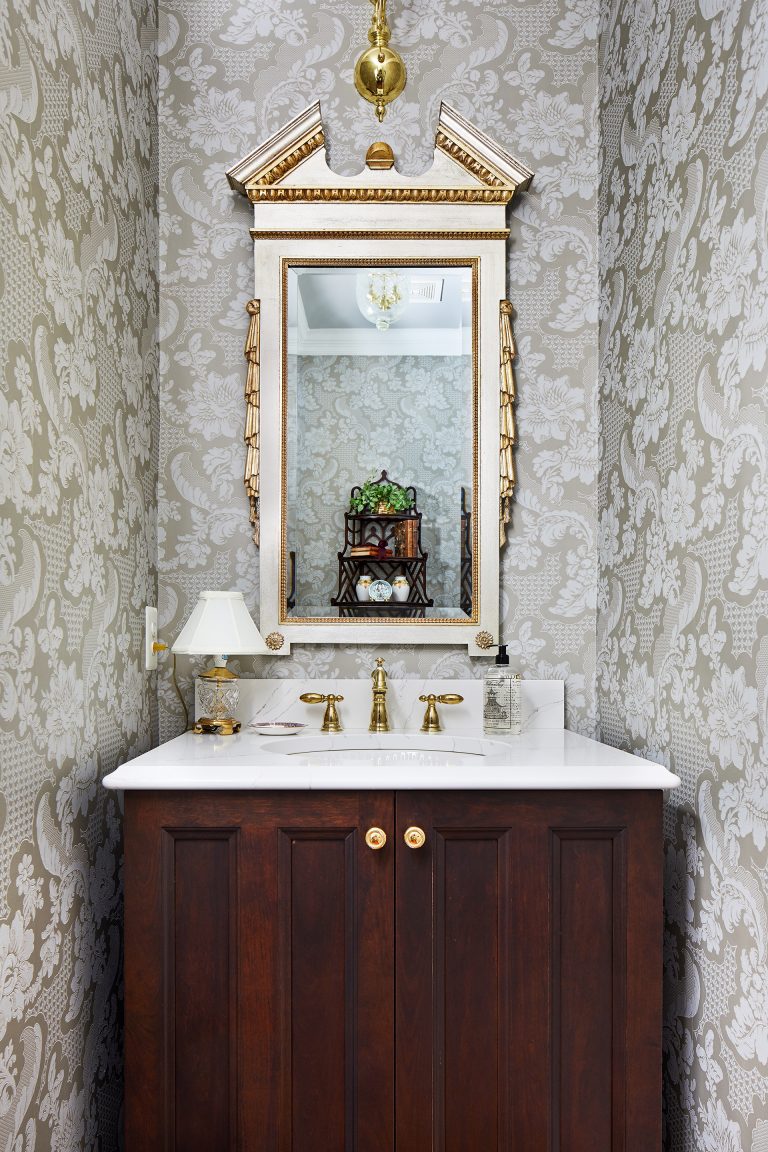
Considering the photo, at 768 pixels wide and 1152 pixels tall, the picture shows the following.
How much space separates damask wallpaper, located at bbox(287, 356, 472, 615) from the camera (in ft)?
5.91

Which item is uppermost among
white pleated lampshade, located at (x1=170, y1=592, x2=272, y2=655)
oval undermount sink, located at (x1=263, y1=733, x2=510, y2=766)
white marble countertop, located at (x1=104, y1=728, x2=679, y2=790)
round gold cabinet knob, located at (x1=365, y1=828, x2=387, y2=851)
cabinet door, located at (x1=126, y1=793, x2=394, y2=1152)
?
white pleated lampshade, located at (x1=170, y1=592, x2=272, y2=655)

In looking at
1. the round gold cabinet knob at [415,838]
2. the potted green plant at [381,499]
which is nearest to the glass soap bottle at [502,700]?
the potted green plant at [381,499]

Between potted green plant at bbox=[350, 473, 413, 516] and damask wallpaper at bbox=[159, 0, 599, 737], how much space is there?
0.81 ft

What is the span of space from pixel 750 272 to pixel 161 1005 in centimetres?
132

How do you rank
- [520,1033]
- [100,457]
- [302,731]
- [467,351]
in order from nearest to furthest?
[520,1033], [100,457], [302,731], [467,351]

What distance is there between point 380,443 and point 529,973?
3.47ft

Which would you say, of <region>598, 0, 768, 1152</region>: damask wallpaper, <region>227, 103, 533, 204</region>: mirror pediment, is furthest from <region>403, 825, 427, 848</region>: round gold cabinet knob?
<region>227, 103, 533, 204</region>: mirror pediment

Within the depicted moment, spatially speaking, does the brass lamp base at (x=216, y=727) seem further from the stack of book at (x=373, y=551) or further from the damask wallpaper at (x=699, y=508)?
the damask wallpaper at (x=699, y=508)

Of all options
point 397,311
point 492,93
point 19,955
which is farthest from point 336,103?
point 19,955

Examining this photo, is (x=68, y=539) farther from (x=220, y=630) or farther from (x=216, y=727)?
(x=216, y=727)

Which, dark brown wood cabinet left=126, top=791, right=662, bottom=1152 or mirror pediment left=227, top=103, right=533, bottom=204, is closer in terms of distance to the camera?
dark brown wood cabinet left=126, top=791, right=662, bottom=1152

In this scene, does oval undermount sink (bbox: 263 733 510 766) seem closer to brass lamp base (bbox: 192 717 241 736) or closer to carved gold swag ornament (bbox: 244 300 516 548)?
brass lamp base (bbox: 192 717 241 736)

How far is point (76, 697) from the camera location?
131 cm

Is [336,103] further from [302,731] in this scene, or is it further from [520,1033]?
[520,1033]
